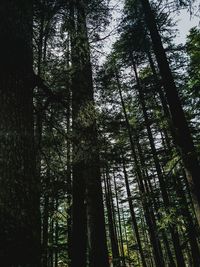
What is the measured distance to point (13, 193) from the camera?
2.12 meters

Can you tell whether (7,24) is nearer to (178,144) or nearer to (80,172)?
(80,172)

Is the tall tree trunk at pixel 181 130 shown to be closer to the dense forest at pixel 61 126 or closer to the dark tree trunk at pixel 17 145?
the dense forest at pixel 61 126

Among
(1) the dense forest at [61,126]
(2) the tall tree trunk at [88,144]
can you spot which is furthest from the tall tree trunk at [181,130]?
(2) the tall tree trunk at [88,144]

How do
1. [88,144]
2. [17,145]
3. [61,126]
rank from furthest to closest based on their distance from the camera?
[88,144]
[61,126]
[17,145]

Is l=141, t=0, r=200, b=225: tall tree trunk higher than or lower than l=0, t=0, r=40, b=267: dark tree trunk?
higher

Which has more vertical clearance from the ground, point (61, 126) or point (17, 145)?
point (61, 126)

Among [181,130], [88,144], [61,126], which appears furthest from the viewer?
[181,130]

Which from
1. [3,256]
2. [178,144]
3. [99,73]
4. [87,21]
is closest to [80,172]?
[99,73]

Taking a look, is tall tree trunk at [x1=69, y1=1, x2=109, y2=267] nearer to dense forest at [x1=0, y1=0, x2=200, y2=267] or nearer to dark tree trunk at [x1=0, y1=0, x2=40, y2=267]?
dense forest at [x1=0, y1=0, x2=200, y2=267]

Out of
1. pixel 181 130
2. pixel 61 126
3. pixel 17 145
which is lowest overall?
pixel 17 145

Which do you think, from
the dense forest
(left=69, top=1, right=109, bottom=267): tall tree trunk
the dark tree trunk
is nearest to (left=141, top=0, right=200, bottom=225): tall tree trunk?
the dense forest

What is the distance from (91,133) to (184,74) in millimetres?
11339

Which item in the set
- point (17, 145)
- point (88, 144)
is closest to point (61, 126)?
point (88, 144)

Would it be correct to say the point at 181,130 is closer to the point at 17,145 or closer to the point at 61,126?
the point at 61,126
